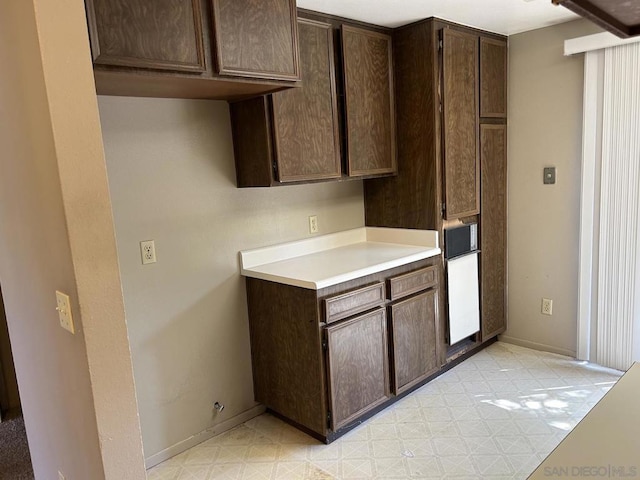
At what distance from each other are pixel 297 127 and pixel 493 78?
1.59 m

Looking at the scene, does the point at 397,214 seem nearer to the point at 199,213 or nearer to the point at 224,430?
the point at 199,213

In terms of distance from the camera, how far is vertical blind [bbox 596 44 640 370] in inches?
113

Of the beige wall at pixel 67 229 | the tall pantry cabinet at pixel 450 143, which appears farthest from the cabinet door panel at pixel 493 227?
the beige wall at pixel 67 229

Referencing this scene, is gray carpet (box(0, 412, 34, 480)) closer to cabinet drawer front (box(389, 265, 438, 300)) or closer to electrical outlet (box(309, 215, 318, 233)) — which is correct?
electrical outlet (box(309, 215, 318, 233))

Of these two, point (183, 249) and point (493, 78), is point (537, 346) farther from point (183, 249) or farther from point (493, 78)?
point (183, 249)

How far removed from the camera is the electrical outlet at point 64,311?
1.35m

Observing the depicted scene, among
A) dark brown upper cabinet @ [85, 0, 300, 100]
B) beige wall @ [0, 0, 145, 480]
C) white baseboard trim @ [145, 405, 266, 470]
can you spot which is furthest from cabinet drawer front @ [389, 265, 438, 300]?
beige wall @ [0, 0, 145, 480]

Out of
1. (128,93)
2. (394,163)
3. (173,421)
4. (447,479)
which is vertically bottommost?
(447,479)

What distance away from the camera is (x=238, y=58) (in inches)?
78.0

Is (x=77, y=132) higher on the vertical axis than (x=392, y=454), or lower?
higher

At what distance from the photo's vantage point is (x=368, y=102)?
2.88 metres

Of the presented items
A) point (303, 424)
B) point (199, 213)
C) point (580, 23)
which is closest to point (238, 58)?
point (199, 213)

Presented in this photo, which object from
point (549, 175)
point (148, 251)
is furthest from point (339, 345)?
point (549, 175)

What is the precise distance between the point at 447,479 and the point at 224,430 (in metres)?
1.22
